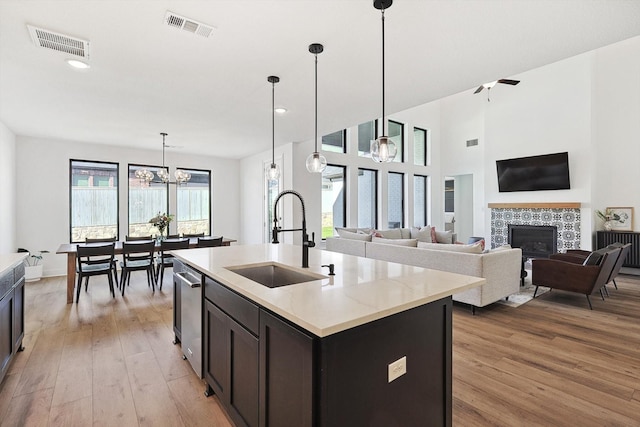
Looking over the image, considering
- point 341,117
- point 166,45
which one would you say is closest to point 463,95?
point 341,117

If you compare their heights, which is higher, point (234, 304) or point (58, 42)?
point (58, 42)

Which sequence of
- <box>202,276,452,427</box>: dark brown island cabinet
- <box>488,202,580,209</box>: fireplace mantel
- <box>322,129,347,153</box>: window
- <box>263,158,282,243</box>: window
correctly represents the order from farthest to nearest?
<box>322,129,347,153</box>: window, <box>263,158,282,243</box>: window, <box>488,202,580,209</box>: fireplace mantel, <box>202,276,452,427</box>: dark brown island cabinet

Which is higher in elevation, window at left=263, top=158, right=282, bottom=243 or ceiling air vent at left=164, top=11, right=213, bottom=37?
ceiling air vent at left=164, top=11, right=213, bottom=37

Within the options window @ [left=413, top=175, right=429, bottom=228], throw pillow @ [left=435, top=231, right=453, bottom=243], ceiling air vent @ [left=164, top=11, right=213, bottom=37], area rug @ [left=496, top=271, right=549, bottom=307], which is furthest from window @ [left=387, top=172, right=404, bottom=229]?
ceiling air vent @ [left=164, top=11, right=213, bottom=37]

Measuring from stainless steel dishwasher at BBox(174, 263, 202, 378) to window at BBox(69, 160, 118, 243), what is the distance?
4.98 meters

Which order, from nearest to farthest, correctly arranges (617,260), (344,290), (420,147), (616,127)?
(344,290) → (617,260) → (616,127) → (420,147)

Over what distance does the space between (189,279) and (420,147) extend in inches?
331

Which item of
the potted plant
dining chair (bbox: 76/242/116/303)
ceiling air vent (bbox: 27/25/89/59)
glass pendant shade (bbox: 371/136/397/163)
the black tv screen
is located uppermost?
ceiling air vent (bbox: 27/25/89/59)

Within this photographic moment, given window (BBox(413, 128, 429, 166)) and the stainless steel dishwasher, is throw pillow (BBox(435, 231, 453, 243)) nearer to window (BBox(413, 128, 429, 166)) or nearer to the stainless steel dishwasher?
window (BBox(413, 128, 429, 166))

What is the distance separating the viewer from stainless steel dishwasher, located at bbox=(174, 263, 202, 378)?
2258mm

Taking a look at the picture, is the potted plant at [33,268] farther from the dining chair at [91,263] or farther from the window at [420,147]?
the window at [420,147]

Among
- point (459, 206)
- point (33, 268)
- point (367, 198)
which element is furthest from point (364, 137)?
point (33, 268)

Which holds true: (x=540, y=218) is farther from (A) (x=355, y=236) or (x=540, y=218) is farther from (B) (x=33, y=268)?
(B) (x=33, y=268)

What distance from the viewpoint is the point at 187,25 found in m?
2.22
